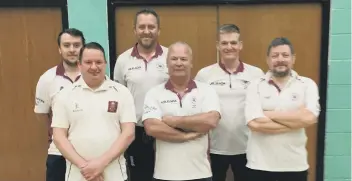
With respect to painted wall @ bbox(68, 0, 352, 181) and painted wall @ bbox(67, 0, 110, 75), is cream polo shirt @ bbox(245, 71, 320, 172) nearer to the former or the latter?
painted wall @ bbox(68, 0, 352, 181)

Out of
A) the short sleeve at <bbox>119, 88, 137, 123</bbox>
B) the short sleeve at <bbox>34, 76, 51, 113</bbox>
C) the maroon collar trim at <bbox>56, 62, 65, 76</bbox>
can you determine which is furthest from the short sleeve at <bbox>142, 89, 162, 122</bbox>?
the short sleeve at <bbox>34, 76, 51, 113</bbox>

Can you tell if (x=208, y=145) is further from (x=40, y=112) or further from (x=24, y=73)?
(x=24, y=73)

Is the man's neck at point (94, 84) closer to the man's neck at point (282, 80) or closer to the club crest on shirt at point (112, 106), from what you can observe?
the club crest on shirt at point (112, 106)

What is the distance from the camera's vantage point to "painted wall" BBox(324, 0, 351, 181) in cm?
374

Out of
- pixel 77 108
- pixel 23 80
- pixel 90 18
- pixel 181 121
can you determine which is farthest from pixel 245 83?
pixel 23 80

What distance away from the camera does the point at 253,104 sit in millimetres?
2852

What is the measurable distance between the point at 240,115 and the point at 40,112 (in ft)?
4.64

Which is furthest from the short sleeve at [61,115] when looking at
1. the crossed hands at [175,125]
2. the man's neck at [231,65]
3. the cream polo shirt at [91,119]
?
the man's neck at [231,65]

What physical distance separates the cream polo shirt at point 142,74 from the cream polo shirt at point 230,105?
30 centimetres

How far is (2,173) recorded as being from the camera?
4.27 metres

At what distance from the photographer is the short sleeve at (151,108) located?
9.11ft

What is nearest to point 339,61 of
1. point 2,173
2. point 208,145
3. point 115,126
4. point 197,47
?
point 197,47

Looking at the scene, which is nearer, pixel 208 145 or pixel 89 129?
pixel 89 129

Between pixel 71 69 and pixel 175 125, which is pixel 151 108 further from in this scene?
pixel 71 69
